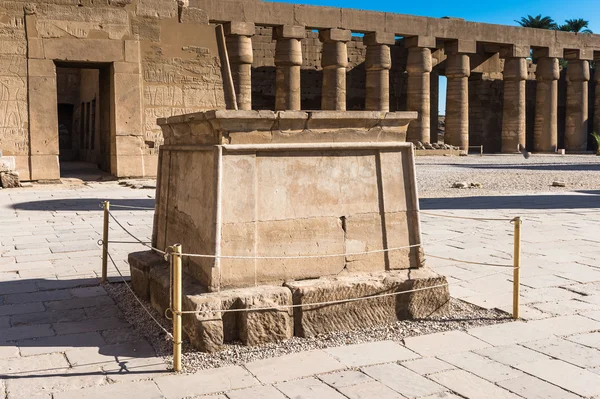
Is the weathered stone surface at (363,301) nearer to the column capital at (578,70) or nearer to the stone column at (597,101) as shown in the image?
the column capital at (578,70)

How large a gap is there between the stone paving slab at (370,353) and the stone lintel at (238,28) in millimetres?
19324

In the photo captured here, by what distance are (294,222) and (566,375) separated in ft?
6.18

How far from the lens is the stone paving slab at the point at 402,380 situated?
10.8 feet

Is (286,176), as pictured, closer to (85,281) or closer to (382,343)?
(382,343)

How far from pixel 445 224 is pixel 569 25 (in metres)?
44.4

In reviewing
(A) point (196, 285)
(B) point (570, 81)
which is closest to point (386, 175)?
(A) point (196, 285)

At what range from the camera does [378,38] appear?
24828 mm

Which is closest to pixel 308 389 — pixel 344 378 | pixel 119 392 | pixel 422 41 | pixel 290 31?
pixel 344 378

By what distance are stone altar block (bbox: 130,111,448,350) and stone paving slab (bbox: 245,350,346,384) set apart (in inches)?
13.4

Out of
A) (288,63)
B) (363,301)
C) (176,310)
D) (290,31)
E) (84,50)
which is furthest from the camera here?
(288,63)

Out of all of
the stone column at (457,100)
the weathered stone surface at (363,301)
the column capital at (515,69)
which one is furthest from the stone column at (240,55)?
the weathered stone surface at (363,301)

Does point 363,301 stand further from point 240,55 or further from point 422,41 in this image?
point 422,41

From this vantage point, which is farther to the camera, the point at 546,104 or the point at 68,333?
the point at 546,104

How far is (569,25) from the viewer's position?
158 ft
